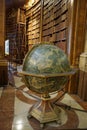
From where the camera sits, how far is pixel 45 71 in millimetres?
2121

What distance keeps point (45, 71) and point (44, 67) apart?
57mm

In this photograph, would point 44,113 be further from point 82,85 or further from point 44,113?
point 82,85

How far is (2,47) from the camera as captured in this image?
4109 millimetres

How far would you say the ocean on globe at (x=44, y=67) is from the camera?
2125 millimetres

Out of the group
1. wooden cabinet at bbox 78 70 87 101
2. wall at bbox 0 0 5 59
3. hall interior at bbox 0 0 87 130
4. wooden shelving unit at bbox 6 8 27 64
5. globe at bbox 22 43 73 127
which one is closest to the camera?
globe at bbox 22 43 73 127

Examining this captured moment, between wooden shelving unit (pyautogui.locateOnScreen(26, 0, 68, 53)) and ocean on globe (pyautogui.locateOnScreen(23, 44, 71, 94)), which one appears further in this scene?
wooden shelving unit (pyautogui.locateOnScreen(26, 0, 68, 53))

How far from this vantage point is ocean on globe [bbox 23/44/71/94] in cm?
212

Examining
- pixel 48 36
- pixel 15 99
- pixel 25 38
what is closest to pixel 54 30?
pixel 48 36

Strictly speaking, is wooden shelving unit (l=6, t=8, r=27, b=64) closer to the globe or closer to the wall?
the wall

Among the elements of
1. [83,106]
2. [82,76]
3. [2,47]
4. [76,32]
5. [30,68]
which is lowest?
[83,106]

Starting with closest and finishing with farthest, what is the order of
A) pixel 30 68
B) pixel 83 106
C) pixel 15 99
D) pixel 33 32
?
1. pixel 30 68
2. pixel 83 106
3. pixel 15 99
4. pixel 33 32

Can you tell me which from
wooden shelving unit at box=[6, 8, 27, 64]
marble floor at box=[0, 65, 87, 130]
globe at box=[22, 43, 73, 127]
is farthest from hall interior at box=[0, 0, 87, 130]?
wooden shelving unit at box=[6, 8, 27, 64]

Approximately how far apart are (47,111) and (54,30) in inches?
124

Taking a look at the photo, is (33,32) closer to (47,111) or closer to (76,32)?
(76,32)
